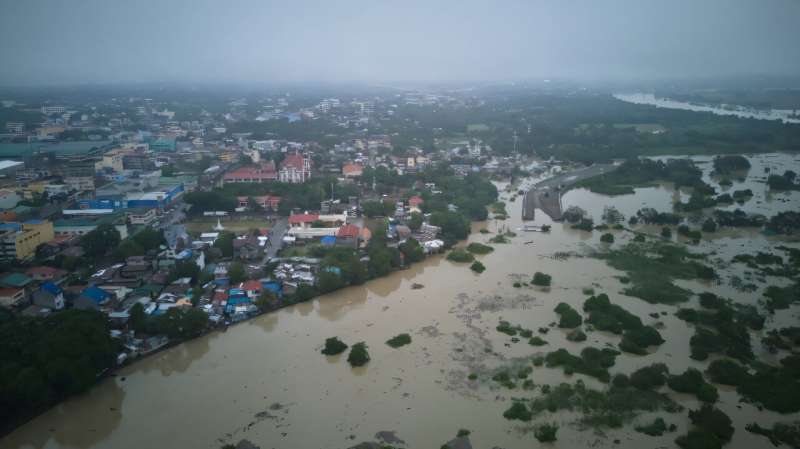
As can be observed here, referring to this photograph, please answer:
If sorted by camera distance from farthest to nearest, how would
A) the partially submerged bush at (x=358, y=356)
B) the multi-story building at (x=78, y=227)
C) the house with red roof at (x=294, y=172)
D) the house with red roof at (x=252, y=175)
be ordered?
the house with red roof at (x=294, y=172) < the house with red roof at (x=252, y=175) < the multi-story building at (x=78, y=227) < the partially submerged bush at (x=358, y=356)

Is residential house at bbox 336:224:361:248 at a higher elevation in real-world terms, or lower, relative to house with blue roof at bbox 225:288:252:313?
higher

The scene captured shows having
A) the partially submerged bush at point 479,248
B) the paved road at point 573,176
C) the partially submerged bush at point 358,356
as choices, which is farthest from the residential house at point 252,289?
the paved road at point 573,176

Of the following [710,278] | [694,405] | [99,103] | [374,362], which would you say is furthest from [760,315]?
[99,103]

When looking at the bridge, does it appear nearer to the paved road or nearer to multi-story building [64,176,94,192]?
the paved road

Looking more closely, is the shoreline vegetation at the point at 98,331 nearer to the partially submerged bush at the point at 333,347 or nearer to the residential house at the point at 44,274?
the partially submerged bush at the point at 333,347

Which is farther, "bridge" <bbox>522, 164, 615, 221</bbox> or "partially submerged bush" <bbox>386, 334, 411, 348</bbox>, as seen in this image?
"bridge" <bbox>522, 164, 615, 221</bbox>

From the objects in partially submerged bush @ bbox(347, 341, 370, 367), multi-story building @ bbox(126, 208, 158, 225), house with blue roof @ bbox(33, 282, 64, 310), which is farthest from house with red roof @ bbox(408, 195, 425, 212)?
house with blue roof @ bbox(33, 282, 64, 310)

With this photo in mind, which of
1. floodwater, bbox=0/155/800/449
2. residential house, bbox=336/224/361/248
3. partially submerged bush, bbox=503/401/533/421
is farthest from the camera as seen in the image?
residential house, bbox=336/224/361/248

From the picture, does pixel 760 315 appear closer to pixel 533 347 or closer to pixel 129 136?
pixel 533 347
